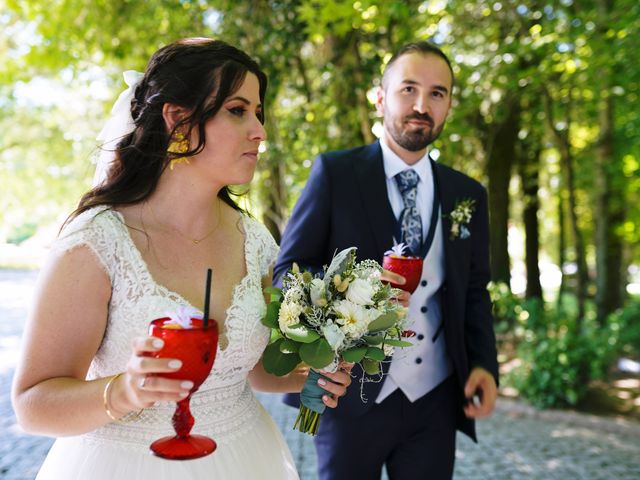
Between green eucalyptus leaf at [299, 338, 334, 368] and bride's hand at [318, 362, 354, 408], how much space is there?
141 millimetres

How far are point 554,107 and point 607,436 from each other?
189 inches

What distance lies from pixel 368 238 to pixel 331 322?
0.88 m

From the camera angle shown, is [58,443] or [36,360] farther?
[58,443]

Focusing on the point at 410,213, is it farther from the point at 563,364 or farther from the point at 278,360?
the point at 563,364

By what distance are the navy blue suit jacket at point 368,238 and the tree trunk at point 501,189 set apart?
255 inches

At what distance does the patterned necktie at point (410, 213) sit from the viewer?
2.66 meters

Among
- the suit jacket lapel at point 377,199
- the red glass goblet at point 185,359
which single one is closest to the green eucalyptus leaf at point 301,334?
the red glass goblet at point 185,359

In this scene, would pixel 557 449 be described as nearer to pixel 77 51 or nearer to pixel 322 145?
pixel 322 145

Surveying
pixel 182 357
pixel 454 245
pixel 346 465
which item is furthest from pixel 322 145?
pixel 182 357

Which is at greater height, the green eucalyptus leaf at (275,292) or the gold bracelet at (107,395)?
the green eucalyptus leaf at (275,292)

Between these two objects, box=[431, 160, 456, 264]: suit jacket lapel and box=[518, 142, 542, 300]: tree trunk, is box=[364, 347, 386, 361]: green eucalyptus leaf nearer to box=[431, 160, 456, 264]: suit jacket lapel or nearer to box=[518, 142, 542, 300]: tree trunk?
box=[431, 160, 456, 264]: suit jacket lapel

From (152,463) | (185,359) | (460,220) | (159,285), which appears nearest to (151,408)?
(152,463)

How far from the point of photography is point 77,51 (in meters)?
7.35

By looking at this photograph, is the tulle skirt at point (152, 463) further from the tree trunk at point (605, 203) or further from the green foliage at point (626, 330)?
the tree trunk at point (605, 203)
